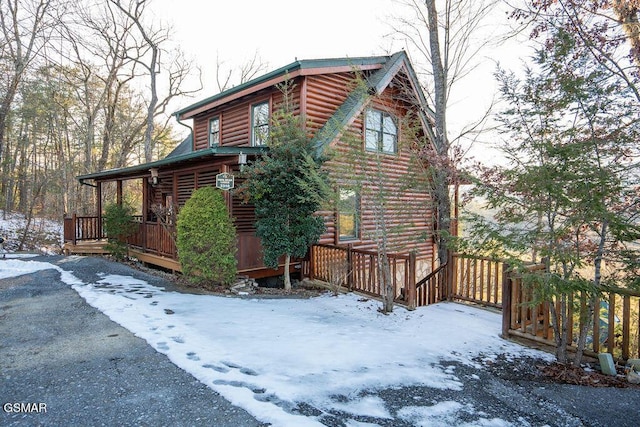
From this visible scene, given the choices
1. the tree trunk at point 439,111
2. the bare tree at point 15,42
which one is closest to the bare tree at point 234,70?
the bare tree at point 15,42

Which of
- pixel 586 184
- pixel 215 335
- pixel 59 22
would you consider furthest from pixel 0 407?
pixel 59 22

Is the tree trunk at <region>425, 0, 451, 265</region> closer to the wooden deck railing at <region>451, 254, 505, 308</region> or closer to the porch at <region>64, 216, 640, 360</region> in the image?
the wooden deck railing at <region>451, 254, 505, 308</region>

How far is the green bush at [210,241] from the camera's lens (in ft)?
26.3

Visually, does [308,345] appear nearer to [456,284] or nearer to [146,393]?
[146,393]

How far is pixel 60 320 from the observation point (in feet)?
18.1

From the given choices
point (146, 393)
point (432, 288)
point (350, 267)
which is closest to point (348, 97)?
point (350, 267)

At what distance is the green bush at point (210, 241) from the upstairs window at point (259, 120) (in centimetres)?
293

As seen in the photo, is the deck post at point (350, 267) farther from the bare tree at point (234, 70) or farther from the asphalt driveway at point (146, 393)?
the bare tree at point (234, 70)

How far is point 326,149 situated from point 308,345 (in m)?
3.97

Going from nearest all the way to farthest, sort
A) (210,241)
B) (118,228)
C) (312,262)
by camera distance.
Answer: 1. (210,241)
2. (312,262)
3. (118,228)

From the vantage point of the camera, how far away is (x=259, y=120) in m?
10.8

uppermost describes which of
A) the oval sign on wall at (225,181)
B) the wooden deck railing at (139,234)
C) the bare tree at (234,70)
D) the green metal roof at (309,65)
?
the bare tree at (234,70)

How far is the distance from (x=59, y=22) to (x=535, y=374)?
21591mm

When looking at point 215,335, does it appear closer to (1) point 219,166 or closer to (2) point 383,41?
(1) point 219,166
